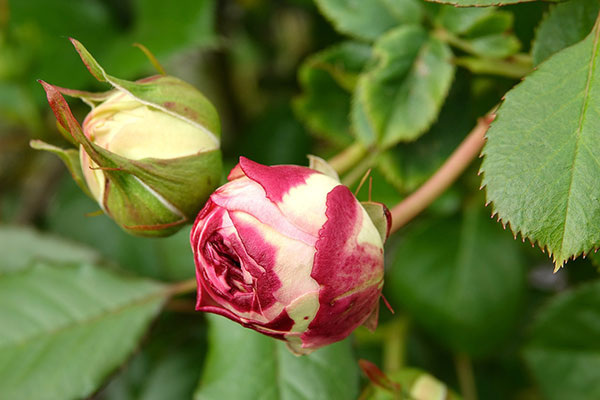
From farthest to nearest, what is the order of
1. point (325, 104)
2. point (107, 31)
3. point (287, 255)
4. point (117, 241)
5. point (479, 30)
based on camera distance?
point (107, 31) → point (117, 241) → point (325, 104) → point (479, 30) → point (287, 255)

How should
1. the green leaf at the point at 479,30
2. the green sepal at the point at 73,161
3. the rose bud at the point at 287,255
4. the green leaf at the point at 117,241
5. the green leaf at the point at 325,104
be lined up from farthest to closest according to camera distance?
the green leaf at the point at 117,241
the green leaf at the point at 325,104
the green leaf at the point at 479,30
the green sepal at the point at 73,161
the rose bud at the point at 287,255

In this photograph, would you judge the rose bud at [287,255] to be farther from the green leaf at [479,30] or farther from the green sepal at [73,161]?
the green leaf at [479,30]

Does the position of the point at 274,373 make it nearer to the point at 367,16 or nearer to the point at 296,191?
the point at 296,191

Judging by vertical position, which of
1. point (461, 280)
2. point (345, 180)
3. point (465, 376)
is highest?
point (345, 180)

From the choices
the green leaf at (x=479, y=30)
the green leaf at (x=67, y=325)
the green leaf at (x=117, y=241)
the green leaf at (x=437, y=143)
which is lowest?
the green leaf at (x=117, y=241)

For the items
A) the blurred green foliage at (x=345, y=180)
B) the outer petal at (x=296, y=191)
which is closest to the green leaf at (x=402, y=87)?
the blurred green foliage at (x=345, y=180)

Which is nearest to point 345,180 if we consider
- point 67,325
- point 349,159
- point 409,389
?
point 349,159
